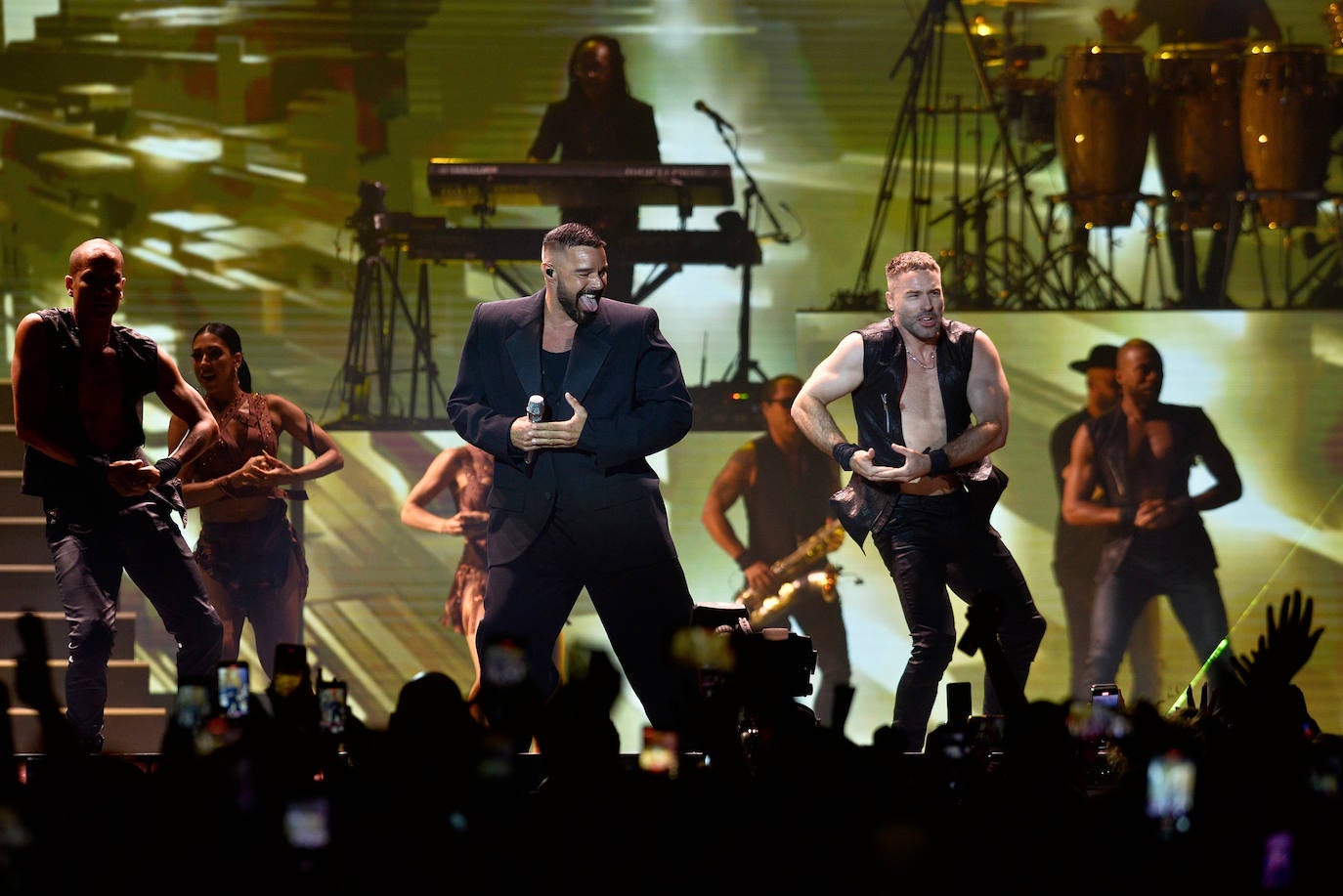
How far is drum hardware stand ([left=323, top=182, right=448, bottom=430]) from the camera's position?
27.6 ft

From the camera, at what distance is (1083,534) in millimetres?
8047

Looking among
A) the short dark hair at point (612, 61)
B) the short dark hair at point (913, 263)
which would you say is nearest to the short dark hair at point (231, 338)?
the short dark hair at point (612, 61)

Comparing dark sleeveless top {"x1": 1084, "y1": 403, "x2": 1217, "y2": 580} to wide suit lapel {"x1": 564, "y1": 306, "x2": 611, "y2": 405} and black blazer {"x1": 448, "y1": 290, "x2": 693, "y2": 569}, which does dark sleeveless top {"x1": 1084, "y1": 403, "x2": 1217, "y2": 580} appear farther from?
wide suit lapel {"x1": 564, "y1": 306, "x2": 611, "y2": 405}

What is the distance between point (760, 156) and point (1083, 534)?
103 inches

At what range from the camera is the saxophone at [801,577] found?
316 inches

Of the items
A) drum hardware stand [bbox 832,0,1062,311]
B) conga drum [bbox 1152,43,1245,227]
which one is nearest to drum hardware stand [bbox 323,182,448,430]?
drum hardware stand [bbox 832,0,1062,311]

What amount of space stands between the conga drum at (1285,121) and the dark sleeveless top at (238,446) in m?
5.14

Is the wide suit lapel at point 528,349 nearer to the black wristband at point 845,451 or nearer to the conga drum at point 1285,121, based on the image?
the black wristband at point 845,451

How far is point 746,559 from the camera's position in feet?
26.5

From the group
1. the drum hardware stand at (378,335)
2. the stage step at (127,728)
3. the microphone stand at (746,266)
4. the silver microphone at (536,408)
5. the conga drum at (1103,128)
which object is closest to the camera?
the silver microphone at (536,408)

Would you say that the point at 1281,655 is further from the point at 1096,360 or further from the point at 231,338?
the point at 1096,360

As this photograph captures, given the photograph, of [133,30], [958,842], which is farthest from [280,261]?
[958,842]

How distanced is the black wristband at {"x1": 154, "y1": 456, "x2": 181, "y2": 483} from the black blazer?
3.64 feet

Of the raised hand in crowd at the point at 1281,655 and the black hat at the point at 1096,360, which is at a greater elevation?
the raised hand in crowd at the point at 1281,655
